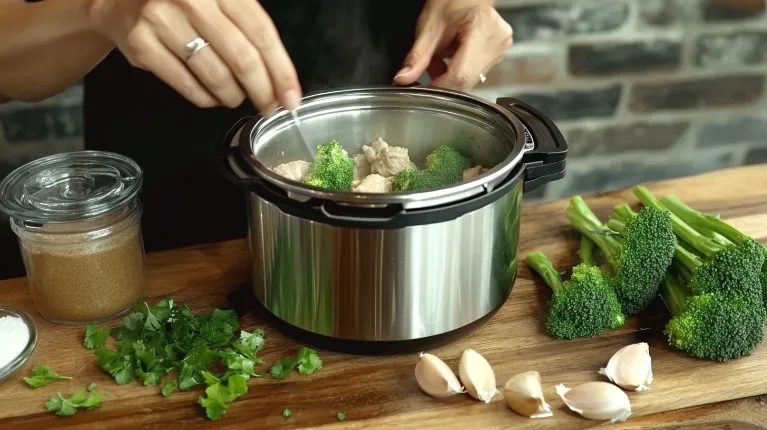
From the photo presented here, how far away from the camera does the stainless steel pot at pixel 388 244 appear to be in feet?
3.33

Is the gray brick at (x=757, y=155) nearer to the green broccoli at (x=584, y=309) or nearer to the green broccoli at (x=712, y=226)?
the green broccoli at (x=712, y=226)

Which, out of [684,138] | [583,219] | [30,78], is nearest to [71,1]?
[30,78]

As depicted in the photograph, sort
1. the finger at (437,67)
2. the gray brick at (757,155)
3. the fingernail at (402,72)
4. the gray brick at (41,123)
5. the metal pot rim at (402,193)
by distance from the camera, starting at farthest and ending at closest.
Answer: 1. the gray brick at (757,155)
2. the gray brick at (41,123)
3. the finger at (437,67)
4. the fingernail at (402,72)
5. the metal pot rim at (402,193)

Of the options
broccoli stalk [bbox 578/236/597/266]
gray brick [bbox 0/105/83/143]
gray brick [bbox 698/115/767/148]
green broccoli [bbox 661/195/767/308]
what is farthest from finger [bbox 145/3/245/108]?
gray brick [bbox 698/115/767/148]

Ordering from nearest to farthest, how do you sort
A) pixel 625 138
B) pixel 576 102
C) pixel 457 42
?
1. pixel 457 42
2. pixel 576 102
3. pixel 625 138

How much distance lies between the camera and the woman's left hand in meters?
1.37

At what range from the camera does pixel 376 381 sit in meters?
1.09

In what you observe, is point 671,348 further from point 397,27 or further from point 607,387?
point 397,27

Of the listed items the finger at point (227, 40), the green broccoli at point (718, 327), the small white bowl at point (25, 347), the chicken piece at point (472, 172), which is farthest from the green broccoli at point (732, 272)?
the small white bowl at point (25, 347)

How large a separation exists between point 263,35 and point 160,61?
142mm

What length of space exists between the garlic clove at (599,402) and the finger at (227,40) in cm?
59

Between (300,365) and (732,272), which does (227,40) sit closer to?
(300,365)

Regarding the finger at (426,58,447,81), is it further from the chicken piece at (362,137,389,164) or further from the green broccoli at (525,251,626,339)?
the green broccoli at (525,251,626,339)

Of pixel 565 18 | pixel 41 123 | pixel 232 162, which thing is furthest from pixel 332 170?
pixel 565 18
